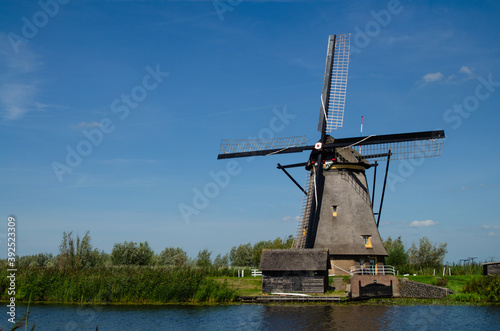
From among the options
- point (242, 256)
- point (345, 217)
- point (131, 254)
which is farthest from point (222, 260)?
point (345, 217)

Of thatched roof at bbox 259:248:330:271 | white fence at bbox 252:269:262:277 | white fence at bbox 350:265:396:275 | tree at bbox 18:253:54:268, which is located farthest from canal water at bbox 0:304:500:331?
tree at bbox 18:253:54:268

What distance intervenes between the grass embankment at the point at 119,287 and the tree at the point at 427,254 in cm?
2743

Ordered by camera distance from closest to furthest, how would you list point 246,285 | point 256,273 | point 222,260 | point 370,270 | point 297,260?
1. point 297,260
2. point 370,270
3. point 246,285
4. point 256,273
5. point 222,260

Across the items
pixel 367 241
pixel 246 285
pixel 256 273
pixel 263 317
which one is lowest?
pixel 263 317

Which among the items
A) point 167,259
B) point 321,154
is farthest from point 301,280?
point 167,259

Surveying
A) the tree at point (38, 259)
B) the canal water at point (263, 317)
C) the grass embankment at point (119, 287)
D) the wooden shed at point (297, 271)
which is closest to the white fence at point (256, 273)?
the wooden shed at point (297, 271)

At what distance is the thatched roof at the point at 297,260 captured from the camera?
28.5m

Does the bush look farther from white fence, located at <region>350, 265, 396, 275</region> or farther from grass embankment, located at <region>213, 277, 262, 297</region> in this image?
grass embankment, located at <region>213, 277, 262, 297</region>

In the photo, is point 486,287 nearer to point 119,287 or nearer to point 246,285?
point 246,285

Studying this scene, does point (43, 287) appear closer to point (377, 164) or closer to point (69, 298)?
point (69, 298)

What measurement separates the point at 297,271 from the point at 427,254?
2441cm

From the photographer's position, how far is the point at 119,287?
26453 millimetres

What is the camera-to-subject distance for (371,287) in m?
29.8

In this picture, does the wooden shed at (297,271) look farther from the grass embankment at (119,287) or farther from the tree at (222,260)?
the tree at (222,260)
